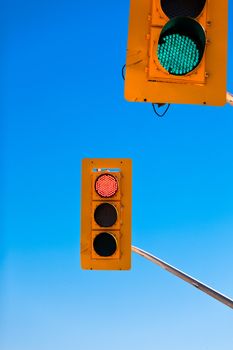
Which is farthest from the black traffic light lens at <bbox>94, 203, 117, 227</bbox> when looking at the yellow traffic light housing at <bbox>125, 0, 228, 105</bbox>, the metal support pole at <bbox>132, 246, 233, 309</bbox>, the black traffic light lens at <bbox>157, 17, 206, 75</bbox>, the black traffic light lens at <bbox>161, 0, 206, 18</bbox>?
the black traffic light lens at <bbox>161, 0, 206, 18</bbox>

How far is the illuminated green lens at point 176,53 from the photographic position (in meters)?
3.89

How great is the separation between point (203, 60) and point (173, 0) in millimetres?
457

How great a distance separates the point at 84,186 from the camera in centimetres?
745

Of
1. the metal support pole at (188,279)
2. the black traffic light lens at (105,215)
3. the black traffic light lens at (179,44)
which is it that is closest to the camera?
the black traffic light lens at (179,44)

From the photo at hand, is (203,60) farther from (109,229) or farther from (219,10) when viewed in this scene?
(109,229)

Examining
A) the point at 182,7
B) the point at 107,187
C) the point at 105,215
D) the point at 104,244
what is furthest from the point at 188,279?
the point at 182,7

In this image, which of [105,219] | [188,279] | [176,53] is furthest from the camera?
[105,219]

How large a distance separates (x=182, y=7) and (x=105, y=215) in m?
3.81

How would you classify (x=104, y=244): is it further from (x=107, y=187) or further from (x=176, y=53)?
(x=176, y=53)

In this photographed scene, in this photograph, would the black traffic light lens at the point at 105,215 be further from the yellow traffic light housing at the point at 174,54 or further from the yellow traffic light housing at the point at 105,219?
the yellow traffic light housing at the point at 174,54

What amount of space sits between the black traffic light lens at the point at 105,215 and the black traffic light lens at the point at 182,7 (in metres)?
3.74

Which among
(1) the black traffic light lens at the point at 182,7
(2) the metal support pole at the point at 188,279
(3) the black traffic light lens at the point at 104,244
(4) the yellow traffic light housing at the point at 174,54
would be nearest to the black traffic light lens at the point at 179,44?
(4) the yellow traffic light housing at the point at 174,54

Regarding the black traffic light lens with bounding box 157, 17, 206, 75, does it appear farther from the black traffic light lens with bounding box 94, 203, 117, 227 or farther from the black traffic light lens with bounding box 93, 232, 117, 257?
the black traffic light lens with bounding box 93, 232, 117, 257

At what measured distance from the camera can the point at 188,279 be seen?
7000 millimetres
